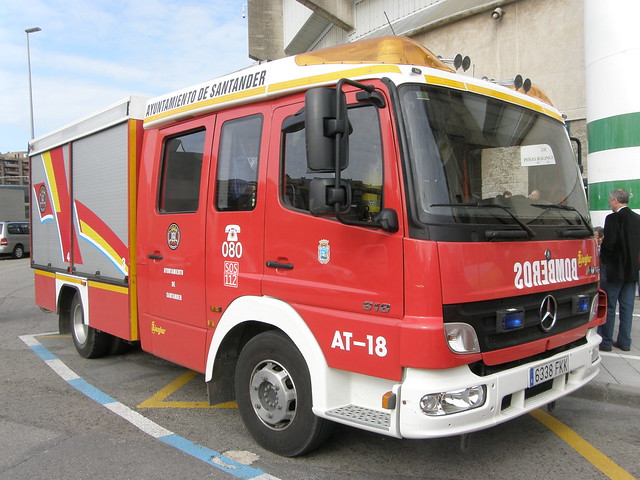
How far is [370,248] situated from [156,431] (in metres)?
2.47

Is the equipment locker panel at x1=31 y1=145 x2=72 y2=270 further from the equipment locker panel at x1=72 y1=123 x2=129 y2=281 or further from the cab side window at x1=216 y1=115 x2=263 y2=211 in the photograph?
the cab side window at x1=216 y1=115 x2=263 y2=211

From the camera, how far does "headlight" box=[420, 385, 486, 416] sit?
287cm

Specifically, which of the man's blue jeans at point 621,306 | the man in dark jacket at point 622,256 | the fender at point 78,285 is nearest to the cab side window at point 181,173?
the fender at point 78,285

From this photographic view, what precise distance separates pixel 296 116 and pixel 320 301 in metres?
1.26

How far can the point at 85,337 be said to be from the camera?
636cm

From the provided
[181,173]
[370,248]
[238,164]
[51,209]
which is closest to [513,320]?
[370,248]

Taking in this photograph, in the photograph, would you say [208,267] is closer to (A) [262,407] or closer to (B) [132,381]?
(A) [262,407]

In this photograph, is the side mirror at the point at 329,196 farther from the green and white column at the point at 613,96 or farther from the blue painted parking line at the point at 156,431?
the green and white column at the point at 613,96

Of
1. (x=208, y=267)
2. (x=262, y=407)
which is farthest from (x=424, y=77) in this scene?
(x=262, y=407)

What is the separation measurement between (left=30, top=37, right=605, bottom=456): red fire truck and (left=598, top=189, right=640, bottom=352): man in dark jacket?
2.06 m

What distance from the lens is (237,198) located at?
401 cm

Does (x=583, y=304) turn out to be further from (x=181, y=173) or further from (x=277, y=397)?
(x=181, y=173)

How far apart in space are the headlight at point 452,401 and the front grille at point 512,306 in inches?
9.9

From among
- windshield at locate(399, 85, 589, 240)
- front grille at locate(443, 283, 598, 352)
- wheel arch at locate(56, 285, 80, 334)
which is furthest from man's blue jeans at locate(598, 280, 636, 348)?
wheel arch at locate(56, 285, 80, 334)
